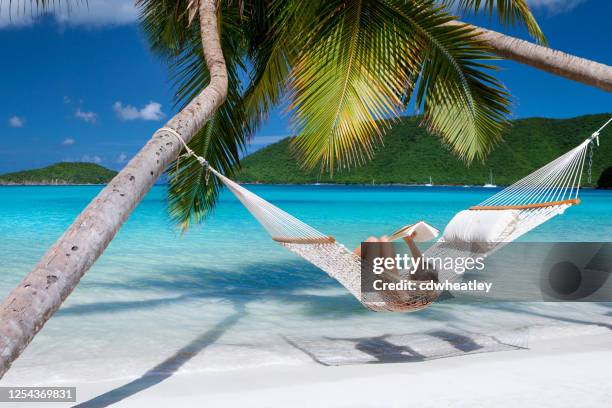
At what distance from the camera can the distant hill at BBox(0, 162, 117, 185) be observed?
5278 cm

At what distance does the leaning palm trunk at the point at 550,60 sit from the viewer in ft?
7.43

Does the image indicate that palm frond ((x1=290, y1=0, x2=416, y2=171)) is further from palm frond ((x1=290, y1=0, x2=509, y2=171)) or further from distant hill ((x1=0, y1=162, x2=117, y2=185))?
distant hill ((x1=0, y1=162, x2=117, y2=185))

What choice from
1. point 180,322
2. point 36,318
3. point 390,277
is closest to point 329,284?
point 180,322

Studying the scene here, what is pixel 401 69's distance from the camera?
2934 millimetres

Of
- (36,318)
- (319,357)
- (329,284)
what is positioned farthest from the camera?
(329,284)

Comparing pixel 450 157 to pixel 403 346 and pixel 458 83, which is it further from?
pixel 403 346

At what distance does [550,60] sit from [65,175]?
5594cm

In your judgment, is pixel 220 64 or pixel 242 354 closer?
pixel 220 64

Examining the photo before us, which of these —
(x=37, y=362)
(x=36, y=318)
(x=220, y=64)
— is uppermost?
(x=220, y=64)

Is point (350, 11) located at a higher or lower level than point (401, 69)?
higher

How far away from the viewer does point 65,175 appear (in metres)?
53.6

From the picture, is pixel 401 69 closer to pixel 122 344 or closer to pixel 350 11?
pixel 350 11

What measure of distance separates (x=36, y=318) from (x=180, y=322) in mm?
2244

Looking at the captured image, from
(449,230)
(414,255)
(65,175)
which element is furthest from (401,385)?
(65,175)
